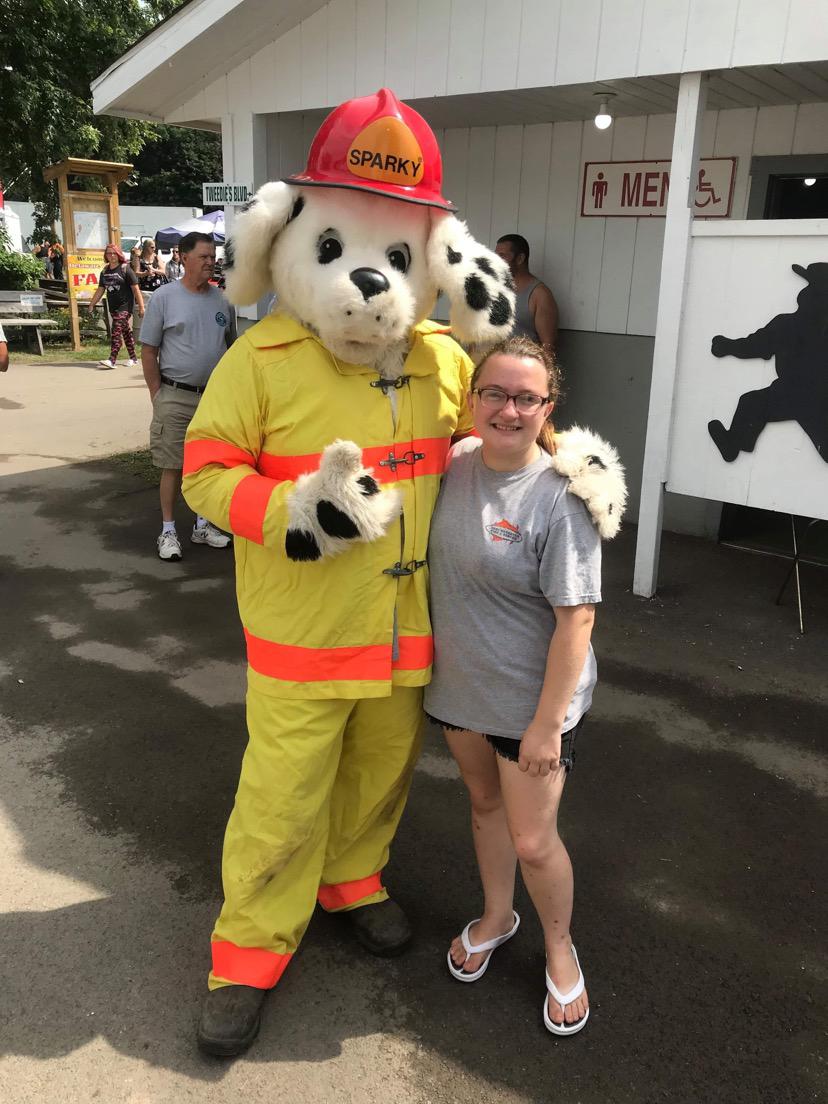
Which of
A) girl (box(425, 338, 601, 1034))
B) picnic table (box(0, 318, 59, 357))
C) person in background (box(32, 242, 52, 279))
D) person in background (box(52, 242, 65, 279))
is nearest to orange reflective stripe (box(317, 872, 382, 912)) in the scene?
girl (box(425, 338, 601, 1034))

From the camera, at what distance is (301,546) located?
1.99m

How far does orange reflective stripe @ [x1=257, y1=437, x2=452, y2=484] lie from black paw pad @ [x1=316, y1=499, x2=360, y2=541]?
22 cm

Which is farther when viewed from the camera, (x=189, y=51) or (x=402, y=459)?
(x=189, y=51)

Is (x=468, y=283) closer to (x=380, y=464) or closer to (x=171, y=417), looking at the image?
(x=380, y=464)

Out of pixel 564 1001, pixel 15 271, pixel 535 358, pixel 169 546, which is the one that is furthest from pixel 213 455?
pixel 15 271

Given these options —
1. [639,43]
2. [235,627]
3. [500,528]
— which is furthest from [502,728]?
[639,43]

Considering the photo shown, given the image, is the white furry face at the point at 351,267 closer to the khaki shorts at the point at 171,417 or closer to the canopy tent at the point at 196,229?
the khaki shorts at the point at 171,417

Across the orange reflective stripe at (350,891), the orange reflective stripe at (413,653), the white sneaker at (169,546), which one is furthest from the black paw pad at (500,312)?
the white sneaker at (169,546)

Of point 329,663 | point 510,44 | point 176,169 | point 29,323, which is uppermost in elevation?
point 176,169

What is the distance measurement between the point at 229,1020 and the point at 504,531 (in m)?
1.37

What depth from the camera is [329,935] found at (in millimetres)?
2670

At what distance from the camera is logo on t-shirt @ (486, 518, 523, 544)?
2.08m

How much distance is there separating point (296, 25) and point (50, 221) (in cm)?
1821

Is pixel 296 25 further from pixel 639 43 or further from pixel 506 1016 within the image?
pixel 506 1016
